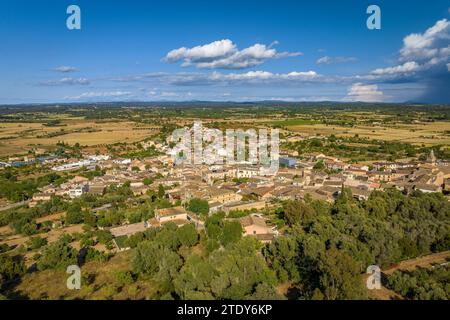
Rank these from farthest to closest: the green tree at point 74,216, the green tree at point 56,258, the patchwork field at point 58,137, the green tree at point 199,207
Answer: the patchwork field at point 58,137, the green tree at point 74,216, the green tree at point 199,207, the green tree at point 56,258

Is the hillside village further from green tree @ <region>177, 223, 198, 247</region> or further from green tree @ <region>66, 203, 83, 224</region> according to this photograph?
green tree @ <region>177, 223, 198, 247</region>

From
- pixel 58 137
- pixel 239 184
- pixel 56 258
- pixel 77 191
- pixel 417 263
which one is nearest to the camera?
pixel 56 258

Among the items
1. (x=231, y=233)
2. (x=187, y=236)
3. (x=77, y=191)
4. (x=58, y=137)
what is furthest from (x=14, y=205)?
(x=58, y=137)

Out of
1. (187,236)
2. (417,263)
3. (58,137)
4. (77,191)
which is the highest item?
(58,137)

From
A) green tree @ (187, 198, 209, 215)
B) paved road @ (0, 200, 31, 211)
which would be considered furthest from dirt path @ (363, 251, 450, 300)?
paved road @ (0, 200, 31, 211)

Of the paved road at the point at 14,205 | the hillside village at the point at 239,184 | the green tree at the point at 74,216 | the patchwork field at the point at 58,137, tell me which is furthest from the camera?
the patchwork field at the point at 58,137

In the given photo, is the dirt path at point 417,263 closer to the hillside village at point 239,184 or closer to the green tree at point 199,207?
the hillside village at point 239,184

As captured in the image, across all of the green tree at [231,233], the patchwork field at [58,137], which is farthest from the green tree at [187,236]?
the patchwork field at [58,137]

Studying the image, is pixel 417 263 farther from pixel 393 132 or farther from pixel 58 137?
pixel 58 137
